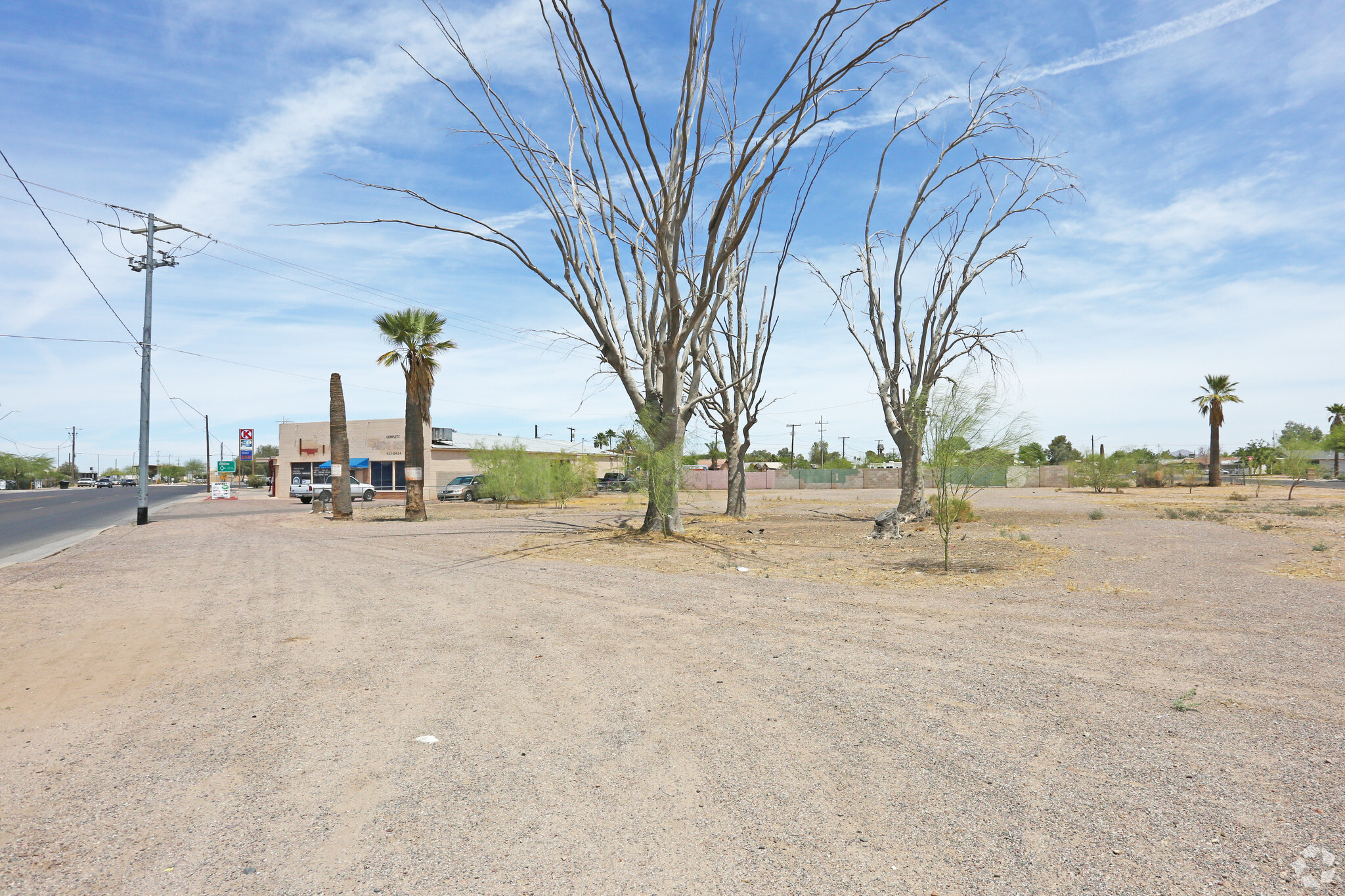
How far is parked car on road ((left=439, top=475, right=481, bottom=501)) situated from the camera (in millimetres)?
43781

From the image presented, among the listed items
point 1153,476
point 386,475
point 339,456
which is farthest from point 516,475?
point 1153,476

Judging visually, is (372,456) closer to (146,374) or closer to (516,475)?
(516,475)

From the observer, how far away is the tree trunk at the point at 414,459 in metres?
27.6

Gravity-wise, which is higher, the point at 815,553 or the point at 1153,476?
the point at 1153,476

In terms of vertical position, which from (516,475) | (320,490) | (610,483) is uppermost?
(516,475)

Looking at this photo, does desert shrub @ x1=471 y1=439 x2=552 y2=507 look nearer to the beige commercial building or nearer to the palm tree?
the beige commercial building

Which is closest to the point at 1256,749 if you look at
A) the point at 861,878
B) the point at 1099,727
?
the point at 1099,727

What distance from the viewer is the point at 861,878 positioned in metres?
3.19

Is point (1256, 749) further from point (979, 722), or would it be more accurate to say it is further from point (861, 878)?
point (861, 878)

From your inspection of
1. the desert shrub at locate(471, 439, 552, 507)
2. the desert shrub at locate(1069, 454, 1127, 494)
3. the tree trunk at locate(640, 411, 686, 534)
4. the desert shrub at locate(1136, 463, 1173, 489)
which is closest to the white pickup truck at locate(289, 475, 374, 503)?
the desert shrub at locate(471, 439, 552, 507)

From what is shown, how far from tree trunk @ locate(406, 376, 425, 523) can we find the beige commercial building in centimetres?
2119

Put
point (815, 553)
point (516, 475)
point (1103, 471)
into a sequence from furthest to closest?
point (1103, 471) < point (516, 475) < point (815, 553)

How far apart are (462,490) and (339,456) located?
16.7m

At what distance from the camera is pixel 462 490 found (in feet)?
147
